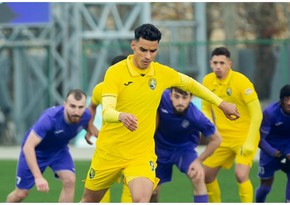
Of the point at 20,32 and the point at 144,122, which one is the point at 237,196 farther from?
the point at 20,32

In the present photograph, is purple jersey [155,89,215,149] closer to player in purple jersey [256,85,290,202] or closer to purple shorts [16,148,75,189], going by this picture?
player in purple jersey [256,85,290,202]

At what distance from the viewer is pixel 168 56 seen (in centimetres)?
2430

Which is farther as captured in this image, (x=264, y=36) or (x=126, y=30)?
(x=264, y=36)

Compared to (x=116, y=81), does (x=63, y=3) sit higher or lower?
lower

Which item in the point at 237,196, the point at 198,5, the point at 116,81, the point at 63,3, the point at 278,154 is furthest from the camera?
→ the point at 198,5

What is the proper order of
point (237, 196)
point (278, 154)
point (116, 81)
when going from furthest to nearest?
1. point (237, 196)
2. point (278, 154)
3. point (116, 81)

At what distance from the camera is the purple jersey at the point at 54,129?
1111cm

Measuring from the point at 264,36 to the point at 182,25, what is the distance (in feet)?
26.1

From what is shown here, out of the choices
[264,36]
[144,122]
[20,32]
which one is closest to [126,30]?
[20,32]

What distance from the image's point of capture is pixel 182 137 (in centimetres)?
1185

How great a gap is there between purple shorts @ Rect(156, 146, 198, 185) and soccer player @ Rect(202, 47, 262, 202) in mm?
615

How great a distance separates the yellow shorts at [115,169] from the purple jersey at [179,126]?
5.45 ft

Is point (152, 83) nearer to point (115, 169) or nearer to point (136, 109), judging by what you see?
point (136, 109)

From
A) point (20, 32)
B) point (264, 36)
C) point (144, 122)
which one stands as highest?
point (144, 122)
